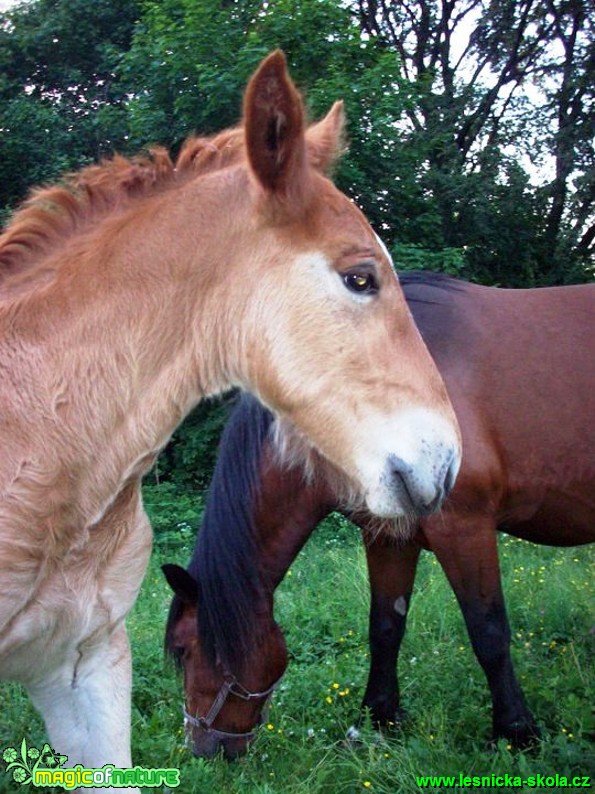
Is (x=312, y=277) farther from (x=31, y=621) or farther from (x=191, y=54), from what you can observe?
(x=191, y=54)

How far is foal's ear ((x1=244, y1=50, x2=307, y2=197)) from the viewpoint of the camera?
194 cm

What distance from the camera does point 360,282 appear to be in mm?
2070

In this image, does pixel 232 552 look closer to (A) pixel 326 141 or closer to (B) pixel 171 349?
(B) pixel 171 349

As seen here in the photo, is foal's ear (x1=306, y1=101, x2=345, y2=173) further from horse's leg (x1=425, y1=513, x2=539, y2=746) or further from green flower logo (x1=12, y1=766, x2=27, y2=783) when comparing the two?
green flower logo (x1=12, y1=766, x2=27, y2=783)

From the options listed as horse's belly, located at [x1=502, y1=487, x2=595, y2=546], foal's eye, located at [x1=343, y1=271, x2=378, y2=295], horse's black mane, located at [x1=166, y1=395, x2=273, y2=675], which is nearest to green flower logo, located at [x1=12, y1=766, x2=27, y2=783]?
horse's black mane, located at [x1=166, y1=395, x2=273, y2=675]

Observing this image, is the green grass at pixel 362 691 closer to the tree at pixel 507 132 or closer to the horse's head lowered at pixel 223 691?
the horse's head lowered at pixel 223 691

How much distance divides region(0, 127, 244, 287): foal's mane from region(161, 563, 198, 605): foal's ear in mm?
1604

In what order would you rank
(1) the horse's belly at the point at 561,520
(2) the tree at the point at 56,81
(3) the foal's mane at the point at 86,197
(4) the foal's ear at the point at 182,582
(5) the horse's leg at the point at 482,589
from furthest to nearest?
(2) the tree at the point at 56,81
(1) the horse's belly at the point at 561,520
(5) the horse's leg at the point at 482,589
(4) the foal's ear at the point at 182,582
(3) the foal's mane at the point at 86,197

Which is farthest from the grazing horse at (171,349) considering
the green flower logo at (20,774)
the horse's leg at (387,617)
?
the horse's leg at (387,617)

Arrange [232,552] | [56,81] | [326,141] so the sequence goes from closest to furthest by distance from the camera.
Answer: [326,141], [232,552], [56,81]

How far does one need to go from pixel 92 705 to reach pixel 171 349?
106 cm

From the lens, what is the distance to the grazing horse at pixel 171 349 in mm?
2002

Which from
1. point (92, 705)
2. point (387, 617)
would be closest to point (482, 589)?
point (387, 617)

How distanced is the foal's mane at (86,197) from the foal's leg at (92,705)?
3.64ft
